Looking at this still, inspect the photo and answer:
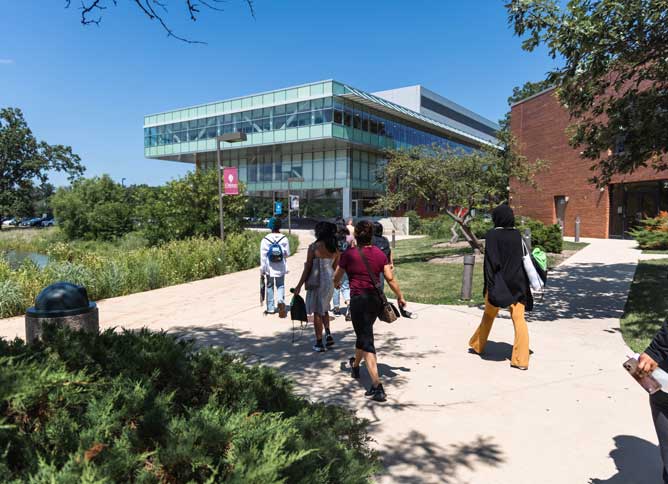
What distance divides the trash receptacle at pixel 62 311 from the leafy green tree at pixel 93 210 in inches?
1050

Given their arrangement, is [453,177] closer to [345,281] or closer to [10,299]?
[345,281]

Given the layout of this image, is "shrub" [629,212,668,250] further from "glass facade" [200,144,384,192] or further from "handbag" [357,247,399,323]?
"glass facade" [200,144,384,192]

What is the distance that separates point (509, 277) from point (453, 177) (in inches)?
448

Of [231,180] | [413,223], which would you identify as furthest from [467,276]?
[413,223]

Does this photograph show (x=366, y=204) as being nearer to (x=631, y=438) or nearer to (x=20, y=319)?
(x=20, y=319)

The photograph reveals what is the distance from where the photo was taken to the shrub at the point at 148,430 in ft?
5.61

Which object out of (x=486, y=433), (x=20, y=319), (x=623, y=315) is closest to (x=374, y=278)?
(x=486, y=433)

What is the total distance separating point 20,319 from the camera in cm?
766

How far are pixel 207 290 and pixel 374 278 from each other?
6.97 m

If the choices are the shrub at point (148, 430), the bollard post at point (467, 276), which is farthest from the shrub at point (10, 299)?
the bollard post at point (467, 276)

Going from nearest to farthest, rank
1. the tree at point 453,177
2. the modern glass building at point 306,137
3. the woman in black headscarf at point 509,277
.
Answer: the woman in black headscarf at point 509,277 < the tree at point 453,177 < the modern glass building at point 306,137

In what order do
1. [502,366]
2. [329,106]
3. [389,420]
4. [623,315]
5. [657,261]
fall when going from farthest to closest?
[329,106] < [657,261] < [623,315] < [502,366] < [389,420]

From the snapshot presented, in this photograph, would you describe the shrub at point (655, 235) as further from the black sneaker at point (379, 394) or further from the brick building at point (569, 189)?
the black sneaker at point (379, 394)

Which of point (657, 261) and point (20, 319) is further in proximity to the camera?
point (657, 261)
